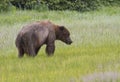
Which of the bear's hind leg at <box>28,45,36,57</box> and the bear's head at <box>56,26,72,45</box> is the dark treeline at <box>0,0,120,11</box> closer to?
the bear's head at <box>56,26,72,45</box>

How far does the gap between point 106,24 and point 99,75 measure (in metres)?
13.0

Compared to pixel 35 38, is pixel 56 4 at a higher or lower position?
lower

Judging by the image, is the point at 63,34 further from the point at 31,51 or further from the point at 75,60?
the point at 75,60

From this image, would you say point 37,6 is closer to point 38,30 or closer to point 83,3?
point 83,3

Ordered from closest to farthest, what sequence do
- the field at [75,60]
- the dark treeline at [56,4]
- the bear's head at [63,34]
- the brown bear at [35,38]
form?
the field at [75,60], the brown bear at [35,38], the bear's head at [63,34], the dark treeline at [56,4]

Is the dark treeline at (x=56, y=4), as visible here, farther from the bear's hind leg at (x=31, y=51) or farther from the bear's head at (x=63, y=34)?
the bear's hind leg at (x=31, y=51)

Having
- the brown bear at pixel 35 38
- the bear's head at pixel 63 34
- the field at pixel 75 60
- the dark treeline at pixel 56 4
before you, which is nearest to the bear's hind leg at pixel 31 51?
the brown bear at pixel 35 38

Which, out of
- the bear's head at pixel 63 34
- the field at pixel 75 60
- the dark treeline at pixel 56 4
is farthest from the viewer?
the dark treeline at pixel 56 4

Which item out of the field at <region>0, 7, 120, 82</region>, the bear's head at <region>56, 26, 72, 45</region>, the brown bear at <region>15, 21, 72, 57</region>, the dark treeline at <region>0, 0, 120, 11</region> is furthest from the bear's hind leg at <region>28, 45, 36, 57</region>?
the dark treeline at <region>0, 0, 120, 11</region>

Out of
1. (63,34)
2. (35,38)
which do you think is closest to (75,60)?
(35,38)

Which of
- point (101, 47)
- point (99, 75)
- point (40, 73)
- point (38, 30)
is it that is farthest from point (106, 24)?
point (99, 75)

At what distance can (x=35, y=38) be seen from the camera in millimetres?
12781

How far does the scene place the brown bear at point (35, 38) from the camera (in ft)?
41.1

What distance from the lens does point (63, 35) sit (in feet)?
47.2
